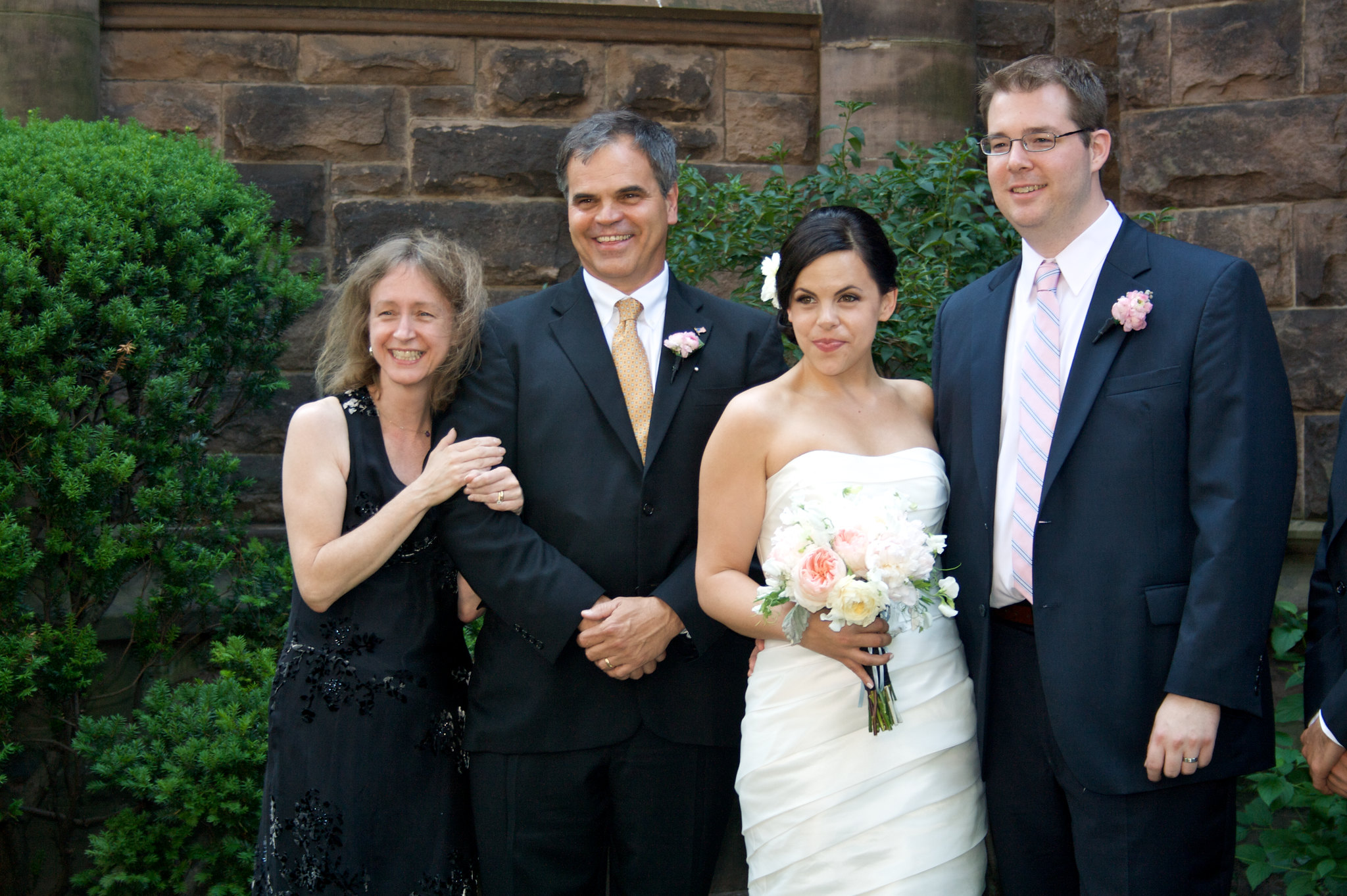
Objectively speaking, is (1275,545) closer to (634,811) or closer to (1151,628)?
(1151,628)

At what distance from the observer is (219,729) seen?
12.0ft

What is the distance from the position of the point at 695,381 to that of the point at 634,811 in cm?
109

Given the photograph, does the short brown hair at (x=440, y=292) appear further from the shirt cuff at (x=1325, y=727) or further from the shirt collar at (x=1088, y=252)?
the shirt cuff at (x=1325, y=727)

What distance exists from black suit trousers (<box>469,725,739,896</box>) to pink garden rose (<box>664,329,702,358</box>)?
95 centimetres

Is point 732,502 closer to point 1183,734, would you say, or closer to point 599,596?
point 599,596

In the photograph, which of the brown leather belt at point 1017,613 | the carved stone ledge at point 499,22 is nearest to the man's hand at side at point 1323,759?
the brown leather belt at point 1017,613

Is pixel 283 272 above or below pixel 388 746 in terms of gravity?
above

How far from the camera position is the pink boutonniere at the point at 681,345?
9.25 ft

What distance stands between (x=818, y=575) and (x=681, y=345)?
0.81 m

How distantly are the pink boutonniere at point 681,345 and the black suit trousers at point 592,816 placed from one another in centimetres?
93

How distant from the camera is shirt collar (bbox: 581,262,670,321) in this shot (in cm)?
294

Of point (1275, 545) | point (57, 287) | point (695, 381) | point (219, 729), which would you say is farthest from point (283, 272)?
point (1275, 545)

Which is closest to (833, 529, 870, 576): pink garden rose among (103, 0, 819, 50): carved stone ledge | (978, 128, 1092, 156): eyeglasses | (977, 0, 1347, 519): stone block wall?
(978, 128, 1092, 156): eyeglasses

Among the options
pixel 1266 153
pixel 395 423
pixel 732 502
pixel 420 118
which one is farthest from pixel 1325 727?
pixel 420 118
